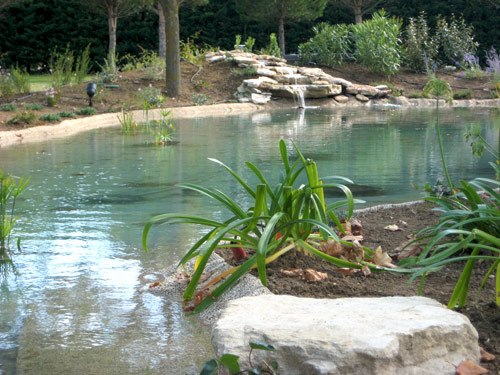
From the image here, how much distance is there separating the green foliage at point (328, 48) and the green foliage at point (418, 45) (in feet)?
7.41

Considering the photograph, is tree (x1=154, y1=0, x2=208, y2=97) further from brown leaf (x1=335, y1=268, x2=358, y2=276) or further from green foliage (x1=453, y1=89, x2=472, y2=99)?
brown leaf (x1=335, y1=268, x2=358, y2=276)

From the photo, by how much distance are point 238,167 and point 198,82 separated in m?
11.2

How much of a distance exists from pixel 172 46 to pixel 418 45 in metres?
10.8

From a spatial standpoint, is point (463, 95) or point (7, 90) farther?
point (463, 95)

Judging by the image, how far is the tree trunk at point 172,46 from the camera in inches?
593

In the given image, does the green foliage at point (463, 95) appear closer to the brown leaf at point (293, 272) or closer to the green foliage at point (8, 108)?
the green foliage at point (8, 108)

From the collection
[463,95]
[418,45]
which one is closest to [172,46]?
[463,95]

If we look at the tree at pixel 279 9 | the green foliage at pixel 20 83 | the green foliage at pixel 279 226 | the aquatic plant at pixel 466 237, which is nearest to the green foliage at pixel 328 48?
the tree at pixel 279 9

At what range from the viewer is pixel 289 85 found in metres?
18.4

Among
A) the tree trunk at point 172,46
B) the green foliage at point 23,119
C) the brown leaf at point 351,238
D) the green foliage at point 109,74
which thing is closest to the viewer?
the brown leaf at point 351,238

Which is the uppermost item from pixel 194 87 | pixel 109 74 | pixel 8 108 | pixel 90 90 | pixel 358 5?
pixel 358 5

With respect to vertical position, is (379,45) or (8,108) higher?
(379,45)

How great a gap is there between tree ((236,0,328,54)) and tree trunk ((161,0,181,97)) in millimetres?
7260

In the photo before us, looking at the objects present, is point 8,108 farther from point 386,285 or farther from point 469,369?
point 469,369
